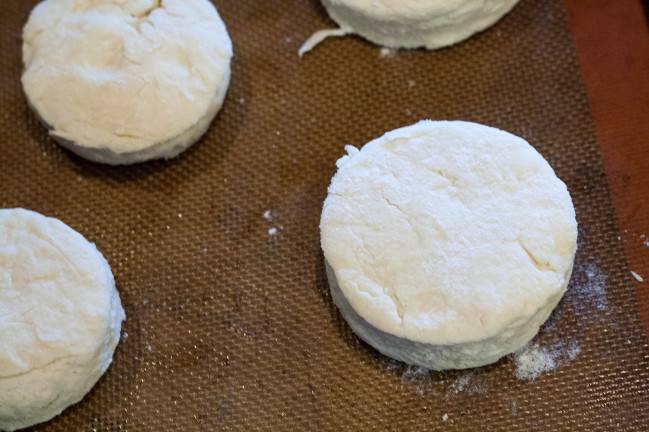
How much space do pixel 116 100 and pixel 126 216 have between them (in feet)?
1.03

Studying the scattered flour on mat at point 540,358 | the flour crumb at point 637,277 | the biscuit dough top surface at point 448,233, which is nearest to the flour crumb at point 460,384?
the scattered flour on mat at point 540,358

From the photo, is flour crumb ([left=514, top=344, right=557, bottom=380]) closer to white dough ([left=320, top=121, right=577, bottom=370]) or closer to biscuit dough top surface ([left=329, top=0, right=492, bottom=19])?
white dough ([left=320, top=121, right=577, bottom=370])

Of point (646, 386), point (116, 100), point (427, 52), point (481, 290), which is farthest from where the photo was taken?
point (427, 52)

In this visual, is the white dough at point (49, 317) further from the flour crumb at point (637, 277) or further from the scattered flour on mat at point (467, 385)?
the flour crumb at point (637, 277)

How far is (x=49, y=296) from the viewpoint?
183 centimetres

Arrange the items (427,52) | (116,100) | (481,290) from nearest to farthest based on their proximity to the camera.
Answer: (481,290) → (116,100) → (427,52)

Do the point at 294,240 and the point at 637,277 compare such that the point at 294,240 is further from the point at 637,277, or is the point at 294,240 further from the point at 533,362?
the point at 637,277

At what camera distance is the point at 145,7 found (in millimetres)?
2131

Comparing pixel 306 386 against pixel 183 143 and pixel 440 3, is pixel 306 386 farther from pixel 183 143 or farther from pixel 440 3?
pixel 440 3

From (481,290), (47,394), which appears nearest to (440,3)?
(481,290)

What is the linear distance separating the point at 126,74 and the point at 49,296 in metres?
0.60

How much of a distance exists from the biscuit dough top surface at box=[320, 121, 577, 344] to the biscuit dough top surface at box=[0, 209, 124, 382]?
0.56m

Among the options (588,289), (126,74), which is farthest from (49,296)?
(588,289)

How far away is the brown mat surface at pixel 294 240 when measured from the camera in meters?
1.86
